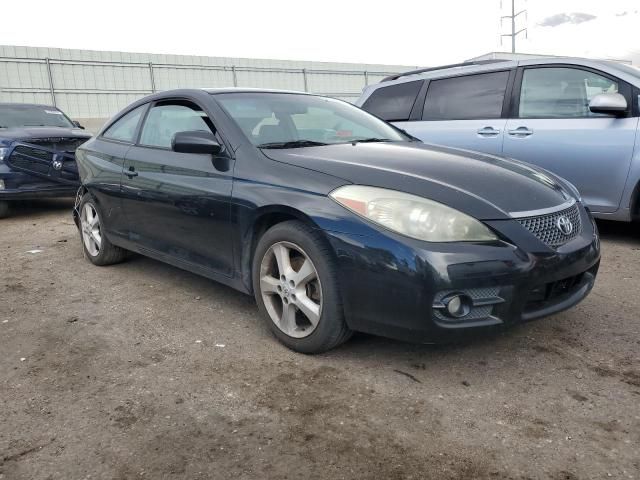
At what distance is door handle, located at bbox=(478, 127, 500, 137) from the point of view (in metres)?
5.48

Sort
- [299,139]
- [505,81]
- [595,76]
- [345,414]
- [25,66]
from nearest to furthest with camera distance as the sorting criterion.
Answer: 1. [345,414]
2. [299,139]
3. [595,76]
4. [505,81]
5. [25,66]

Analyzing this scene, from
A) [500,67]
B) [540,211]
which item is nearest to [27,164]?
[500,67]

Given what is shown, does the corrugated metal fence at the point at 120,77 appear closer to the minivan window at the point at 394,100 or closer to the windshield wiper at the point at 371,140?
the minivan window at the point at 394,100

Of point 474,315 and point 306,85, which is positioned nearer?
point 474,315

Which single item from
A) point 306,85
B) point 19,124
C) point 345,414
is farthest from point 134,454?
point 306,85

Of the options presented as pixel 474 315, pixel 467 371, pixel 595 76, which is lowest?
pixel 467 371

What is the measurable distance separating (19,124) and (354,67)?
49.6ft

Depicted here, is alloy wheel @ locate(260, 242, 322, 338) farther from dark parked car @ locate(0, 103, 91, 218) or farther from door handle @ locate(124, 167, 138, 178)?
dark parked car @ locate(0, 103, 91, 218)

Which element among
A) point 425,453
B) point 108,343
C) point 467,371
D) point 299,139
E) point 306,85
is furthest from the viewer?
point 306,85

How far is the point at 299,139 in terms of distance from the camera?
3.55 meters

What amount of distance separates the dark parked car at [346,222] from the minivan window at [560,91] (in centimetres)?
190

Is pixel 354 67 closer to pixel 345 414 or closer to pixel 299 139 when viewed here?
pixel 299 139

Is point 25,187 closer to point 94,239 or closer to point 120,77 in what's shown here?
point 94,239

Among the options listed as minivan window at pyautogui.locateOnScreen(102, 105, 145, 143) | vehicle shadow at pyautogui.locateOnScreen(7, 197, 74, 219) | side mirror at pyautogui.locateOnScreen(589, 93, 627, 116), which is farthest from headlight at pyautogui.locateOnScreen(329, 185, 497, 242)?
vehicle shadow at pyautogui.locateOnScreen(7, 197, 74, 219)
